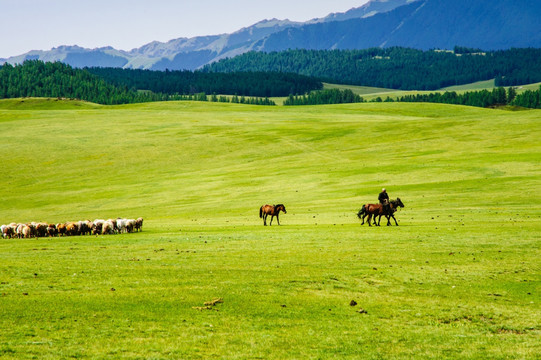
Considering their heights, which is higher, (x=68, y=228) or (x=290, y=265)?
(x=290, y=265)

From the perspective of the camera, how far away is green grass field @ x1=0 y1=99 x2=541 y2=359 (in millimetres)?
13836

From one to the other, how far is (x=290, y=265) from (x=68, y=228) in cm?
2253

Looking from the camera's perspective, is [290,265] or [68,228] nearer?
[290,265]

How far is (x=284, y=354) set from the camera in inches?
508

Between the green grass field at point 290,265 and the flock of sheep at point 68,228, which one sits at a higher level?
the green grass field at point 290,265

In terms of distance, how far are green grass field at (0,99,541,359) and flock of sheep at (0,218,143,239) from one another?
2217 mm

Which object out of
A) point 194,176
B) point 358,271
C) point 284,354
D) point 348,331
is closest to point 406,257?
point 358,271

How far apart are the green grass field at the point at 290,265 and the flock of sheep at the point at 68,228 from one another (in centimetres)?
222

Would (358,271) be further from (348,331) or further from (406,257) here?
(348,331)

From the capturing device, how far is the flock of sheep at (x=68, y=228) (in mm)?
39031

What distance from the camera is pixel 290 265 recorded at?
23.0 m

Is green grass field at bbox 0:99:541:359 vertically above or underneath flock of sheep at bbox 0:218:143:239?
above

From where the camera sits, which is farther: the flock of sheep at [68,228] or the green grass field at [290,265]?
the flock of sheep at [68,228]

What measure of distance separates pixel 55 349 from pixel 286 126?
108122 mm
